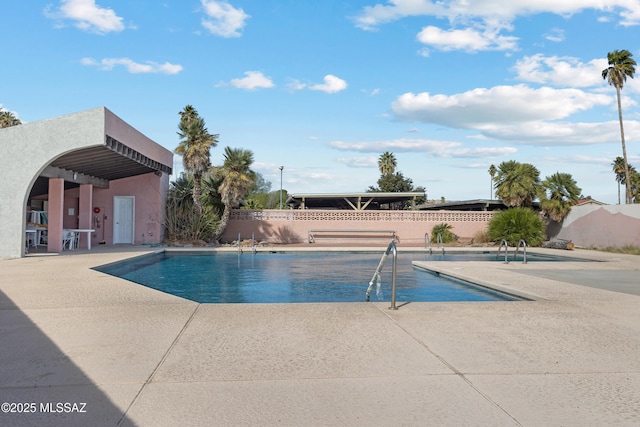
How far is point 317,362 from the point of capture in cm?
422

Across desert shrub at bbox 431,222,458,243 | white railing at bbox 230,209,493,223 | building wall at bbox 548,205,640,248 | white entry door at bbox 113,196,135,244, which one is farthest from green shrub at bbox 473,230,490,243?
white entry door at bbox 113,196,135,244

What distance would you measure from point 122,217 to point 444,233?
15.4m

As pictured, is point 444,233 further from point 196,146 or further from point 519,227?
point 196,146

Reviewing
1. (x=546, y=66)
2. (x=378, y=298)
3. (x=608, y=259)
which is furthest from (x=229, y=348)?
(x=546, y=66)

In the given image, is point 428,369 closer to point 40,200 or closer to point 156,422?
point 156,422

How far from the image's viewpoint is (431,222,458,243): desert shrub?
79.0 feet

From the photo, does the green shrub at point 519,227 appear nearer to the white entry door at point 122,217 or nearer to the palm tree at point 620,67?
the palm tree at point 620,67

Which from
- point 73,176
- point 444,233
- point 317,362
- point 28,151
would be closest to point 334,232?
point 444,233

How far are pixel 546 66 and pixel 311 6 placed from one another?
Answer: 895 cm

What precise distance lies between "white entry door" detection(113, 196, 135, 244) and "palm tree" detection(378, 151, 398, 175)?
132ft

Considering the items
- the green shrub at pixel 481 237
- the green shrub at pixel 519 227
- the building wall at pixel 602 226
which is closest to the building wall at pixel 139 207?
the green shrub at pixel 481 237

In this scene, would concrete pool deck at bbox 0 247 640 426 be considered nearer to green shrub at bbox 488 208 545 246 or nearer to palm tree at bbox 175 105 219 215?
palm tree at bbox 175 105 219 215

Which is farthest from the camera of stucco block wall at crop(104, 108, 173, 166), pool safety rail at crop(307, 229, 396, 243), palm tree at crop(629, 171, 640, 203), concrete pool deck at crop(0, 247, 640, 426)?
palm tree at crop(629, 171, 640, 203)

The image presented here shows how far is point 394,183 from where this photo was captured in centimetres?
5159
